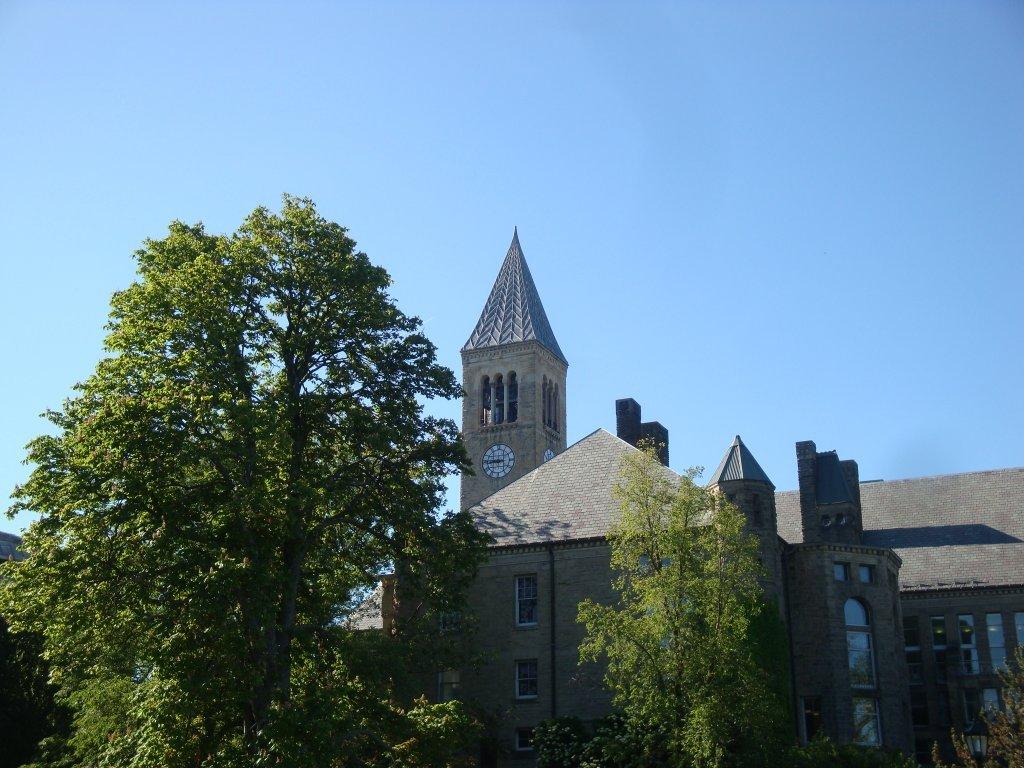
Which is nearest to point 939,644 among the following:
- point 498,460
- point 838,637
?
point 838,637

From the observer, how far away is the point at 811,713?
41.4 metres

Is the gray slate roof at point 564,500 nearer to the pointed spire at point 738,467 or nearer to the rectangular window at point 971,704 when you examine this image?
the pointed spire at point 738,467

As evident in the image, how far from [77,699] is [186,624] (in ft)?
33.7

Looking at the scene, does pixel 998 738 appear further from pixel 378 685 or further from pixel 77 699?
pixel 77 699

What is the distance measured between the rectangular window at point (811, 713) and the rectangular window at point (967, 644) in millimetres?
11255

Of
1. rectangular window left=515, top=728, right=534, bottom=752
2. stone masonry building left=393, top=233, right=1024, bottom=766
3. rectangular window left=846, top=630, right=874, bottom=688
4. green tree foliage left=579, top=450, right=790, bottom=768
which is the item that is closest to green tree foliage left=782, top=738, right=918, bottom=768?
green tree foliage left=579, top=450, right=790, bottom=768

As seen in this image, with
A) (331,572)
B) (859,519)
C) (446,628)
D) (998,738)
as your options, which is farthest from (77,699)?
(859,519)

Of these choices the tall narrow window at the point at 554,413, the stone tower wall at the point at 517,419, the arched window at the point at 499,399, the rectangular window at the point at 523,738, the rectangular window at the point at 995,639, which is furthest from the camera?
the tall narrow window at the point at 554,413

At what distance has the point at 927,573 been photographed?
50.4m

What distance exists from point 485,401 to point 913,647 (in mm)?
37249

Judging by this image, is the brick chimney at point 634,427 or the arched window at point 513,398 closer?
the brick chimney at point 634,427

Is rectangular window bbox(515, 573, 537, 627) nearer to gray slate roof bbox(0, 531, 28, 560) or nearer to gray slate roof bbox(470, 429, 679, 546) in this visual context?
gray slate roof bbox(470, 429, 679, 546)

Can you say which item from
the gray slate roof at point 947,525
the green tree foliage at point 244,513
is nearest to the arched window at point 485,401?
the gray slate roof at point 947,525

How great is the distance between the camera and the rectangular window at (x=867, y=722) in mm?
40969
